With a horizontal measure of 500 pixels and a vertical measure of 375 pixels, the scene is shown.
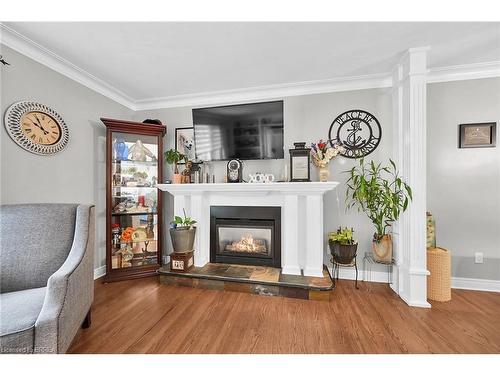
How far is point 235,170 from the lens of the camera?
2559 millimetres

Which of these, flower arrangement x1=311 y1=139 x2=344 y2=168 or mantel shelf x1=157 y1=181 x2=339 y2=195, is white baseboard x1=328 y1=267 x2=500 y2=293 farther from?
flower arrangement x1=311 y1=139 x2=344 y2=168

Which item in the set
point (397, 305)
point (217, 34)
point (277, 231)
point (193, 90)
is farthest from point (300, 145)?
point (397, 305)

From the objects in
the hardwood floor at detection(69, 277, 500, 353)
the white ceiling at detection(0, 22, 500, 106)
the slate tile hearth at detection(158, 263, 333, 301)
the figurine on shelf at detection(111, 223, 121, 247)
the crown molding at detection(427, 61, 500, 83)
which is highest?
the white ceiling at detection(0, 22, 500, 106)

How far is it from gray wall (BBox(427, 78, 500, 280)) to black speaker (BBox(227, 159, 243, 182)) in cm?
217

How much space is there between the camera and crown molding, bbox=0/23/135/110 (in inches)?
65.3

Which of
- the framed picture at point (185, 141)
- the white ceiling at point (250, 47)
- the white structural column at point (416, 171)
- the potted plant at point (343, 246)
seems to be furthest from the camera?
the framed picture at point (185, 141)

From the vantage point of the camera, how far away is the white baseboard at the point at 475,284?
2.12m

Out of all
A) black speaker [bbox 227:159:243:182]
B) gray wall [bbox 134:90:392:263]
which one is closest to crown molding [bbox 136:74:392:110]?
gray wall [bbox 134:90:392:263]

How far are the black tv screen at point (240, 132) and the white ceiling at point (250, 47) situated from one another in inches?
14.6

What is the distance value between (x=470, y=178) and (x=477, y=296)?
123 cm

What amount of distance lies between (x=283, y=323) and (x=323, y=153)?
1772 mm

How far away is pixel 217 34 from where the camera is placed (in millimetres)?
1634

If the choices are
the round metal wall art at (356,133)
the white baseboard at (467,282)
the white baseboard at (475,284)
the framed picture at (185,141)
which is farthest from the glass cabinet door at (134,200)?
the white baseboard at (475,284)

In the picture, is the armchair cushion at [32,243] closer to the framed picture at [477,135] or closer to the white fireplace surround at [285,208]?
the white fireplace surround at [285,208]
